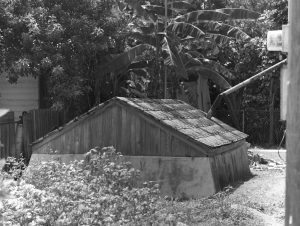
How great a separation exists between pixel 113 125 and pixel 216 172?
243 centimetres

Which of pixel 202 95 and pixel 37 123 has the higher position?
pixel 202 95

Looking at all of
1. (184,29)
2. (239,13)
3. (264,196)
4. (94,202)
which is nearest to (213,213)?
(94,202)

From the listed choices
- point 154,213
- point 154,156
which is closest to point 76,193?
point 154,213

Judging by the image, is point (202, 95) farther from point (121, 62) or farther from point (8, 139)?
point (8, 139)

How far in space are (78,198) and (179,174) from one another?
458 centimetres

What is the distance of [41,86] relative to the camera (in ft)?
54.7

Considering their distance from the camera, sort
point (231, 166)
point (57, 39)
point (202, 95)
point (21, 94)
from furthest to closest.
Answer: point (202, 95)
point (21, 94)
point (57, 39)
point (231, 166)

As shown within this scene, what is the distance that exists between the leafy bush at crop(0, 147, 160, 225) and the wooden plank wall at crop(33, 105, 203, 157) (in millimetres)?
2712

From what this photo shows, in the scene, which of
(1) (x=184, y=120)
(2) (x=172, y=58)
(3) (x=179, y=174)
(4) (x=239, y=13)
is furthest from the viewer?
(4) (x=239, y=13)

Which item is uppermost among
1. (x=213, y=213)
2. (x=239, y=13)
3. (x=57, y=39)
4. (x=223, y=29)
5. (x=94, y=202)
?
(x=239, y=13)

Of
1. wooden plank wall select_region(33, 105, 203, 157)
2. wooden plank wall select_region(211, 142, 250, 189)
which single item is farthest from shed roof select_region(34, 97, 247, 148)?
wooden plank wall select_region(211, 142, 250, 189)

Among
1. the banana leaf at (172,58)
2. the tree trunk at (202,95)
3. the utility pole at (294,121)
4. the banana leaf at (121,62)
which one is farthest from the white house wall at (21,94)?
the utility pole at (294,121)

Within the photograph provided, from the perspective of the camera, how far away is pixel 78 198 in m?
7.07

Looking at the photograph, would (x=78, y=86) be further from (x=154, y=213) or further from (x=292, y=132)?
(x=292, y=132)
